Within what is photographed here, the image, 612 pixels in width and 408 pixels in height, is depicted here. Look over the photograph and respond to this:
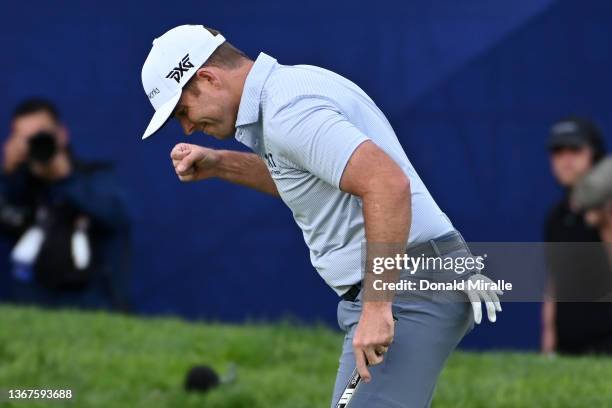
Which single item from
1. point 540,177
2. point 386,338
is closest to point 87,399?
point 386,338

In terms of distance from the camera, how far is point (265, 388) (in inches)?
311

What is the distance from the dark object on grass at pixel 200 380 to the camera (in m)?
7.82

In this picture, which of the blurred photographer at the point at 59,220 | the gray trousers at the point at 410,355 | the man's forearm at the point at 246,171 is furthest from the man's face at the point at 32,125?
the gray trousers at the point at 410,355

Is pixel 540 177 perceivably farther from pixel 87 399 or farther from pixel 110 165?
pixel 87 399

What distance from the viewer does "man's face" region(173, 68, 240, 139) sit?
5.18 metres

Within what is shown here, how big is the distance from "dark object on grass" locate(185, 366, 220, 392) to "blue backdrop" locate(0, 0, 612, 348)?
2861mm

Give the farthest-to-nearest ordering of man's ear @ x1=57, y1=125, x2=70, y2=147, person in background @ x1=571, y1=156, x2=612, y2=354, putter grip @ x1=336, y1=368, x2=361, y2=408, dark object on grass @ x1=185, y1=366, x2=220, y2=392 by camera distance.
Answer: man's ear @ x1=57, y1=125, x2=70, y2=147 → person in background @ x1=571, y1=156, x2=612, y2=354 → dark object on grass @ x1=185, y1=366, x2=220, y2=392 → putter grip @ x1=336, y1=368, x2=361, y2=408

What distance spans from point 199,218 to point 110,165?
2.42ft

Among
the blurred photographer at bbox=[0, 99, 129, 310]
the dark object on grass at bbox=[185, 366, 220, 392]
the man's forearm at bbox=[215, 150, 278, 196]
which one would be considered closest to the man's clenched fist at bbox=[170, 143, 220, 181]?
the man's forearm at bbox=[215, 150, 278, 196]

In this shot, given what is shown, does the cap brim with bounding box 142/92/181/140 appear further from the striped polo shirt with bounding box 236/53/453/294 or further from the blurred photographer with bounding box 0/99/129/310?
the blurred photographer with bounding box 0/99/129/310

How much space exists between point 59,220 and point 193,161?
4.68 meters

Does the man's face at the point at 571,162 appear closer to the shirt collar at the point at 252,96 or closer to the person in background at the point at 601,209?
the person in background at the point at 601,209

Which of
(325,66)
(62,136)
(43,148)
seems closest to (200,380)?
(43,148)

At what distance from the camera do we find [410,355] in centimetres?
507
